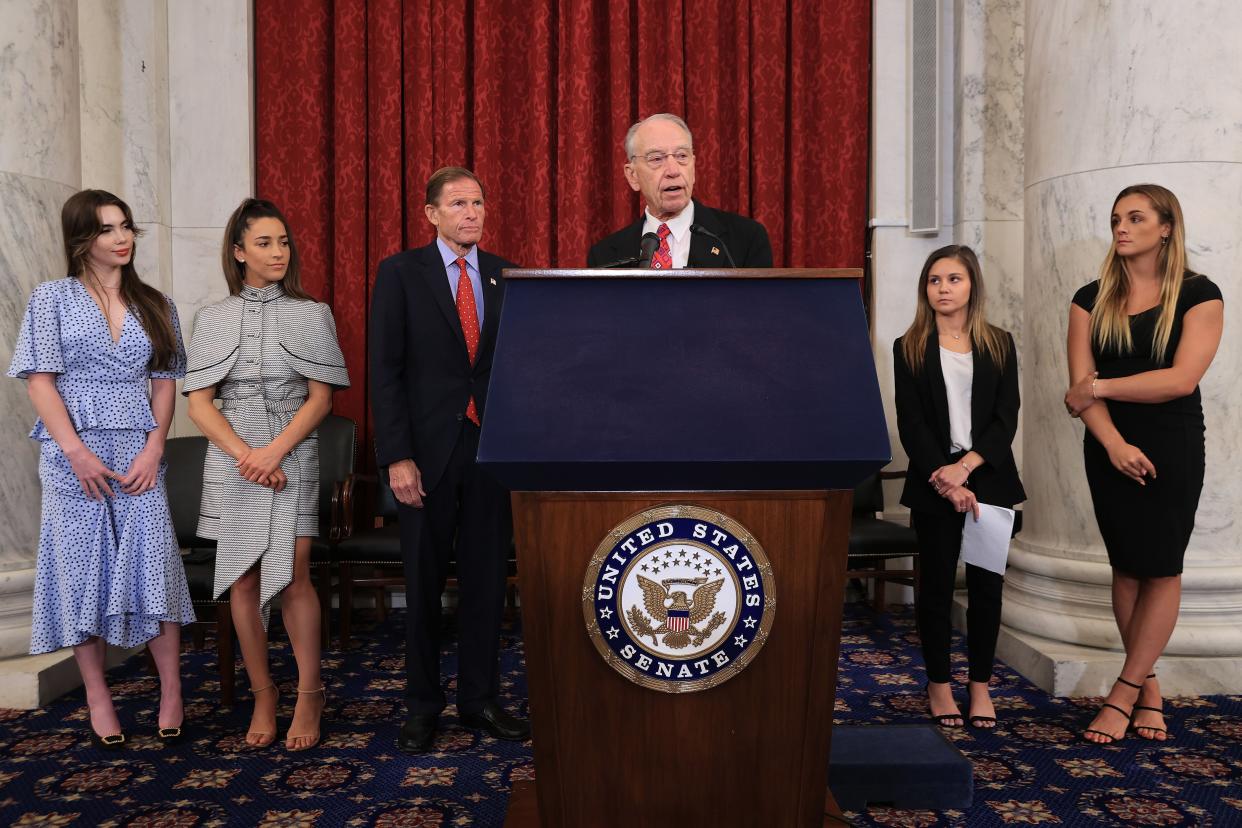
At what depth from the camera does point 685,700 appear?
149 centimetres

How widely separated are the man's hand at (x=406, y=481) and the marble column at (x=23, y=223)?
5.67 ft

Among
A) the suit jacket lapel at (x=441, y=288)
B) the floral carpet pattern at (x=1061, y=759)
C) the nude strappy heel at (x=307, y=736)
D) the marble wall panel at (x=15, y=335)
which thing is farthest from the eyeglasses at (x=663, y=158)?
the marble wall panel at (x=15, y=335)

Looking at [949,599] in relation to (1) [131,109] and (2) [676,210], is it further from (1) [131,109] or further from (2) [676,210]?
(1) [131,109]

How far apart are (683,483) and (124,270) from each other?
2371 millimetres

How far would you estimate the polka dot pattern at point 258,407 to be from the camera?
9.33 feet

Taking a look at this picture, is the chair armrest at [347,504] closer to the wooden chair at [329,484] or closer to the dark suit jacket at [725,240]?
the wooden chair at [329,484]

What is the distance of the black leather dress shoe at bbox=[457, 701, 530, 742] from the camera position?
2877 millimetres

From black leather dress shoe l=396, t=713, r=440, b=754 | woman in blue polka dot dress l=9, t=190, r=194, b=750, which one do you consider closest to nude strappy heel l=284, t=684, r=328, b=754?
black leather dress shoe l=396, t=713, r=440, b=754

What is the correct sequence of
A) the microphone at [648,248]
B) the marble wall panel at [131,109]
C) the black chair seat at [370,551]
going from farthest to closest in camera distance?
the marble wall panel at [131,109], the black chair seat at [370,551], the microphone at [648,248]

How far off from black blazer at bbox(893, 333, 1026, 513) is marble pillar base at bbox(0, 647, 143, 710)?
3006 millimetres

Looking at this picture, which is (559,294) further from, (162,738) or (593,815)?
(162,738)

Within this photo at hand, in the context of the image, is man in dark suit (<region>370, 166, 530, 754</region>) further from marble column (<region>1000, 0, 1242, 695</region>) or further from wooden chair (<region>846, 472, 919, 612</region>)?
marble column (<region>1000, 0, 1242, 695</region>)

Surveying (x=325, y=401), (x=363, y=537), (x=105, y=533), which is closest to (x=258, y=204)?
(x=325, y=401)

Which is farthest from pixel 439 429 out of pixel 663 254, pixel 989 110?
pixel 989 110
